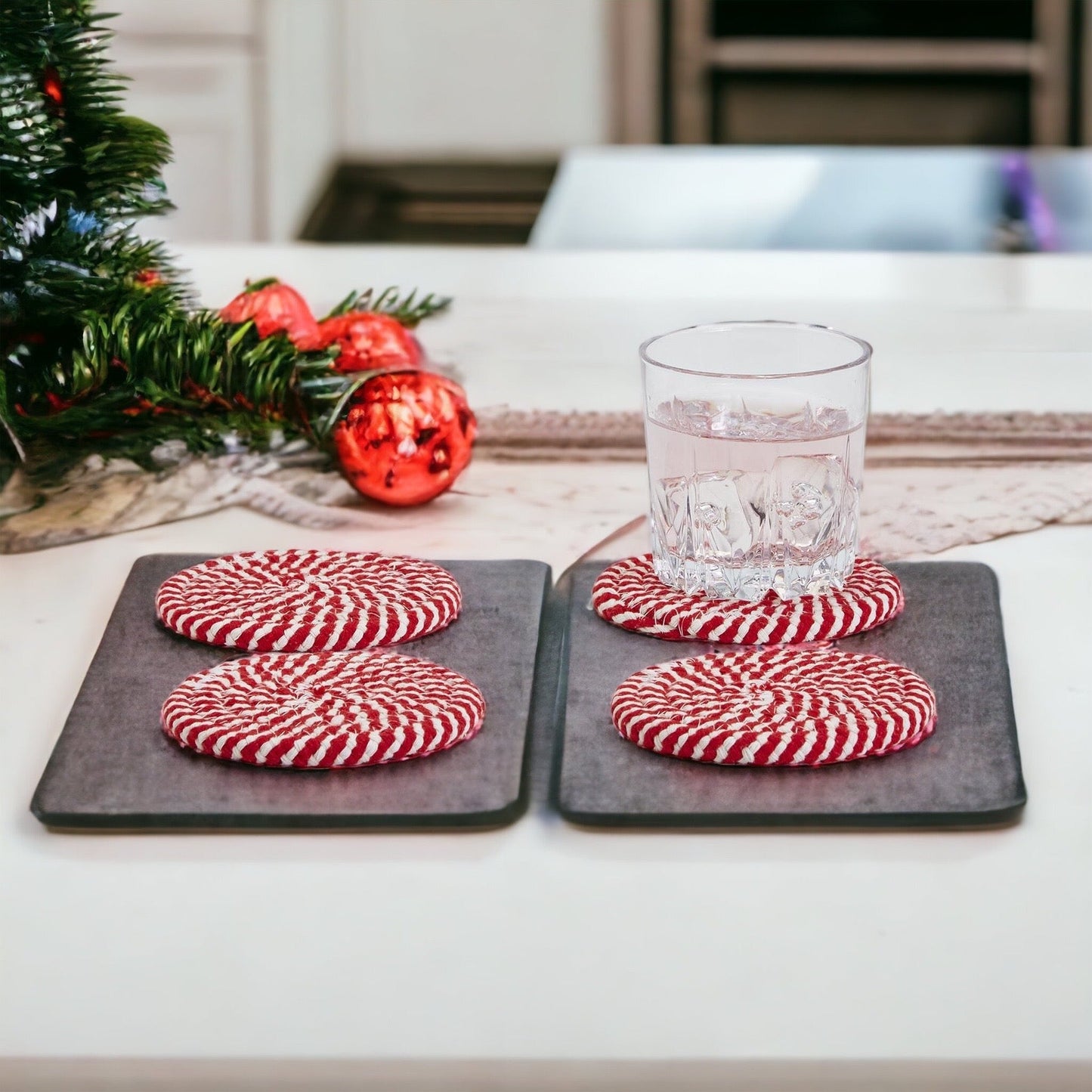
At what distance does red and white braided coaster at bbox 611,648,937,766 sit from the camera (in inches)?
20.4

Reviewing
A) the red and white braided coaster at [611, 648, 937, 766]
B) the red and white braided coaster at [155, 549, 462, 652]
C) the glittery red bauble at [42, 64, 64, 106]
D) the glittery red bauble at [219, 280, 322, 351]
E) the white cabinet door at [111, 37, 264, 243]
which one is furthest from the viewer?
the white cabinet door at [111, 37, 264, 243]

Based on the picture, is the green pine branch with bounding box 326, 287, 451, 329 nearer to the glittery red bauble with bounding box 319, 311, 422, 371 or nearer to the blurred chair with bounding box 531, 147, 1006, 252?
the glittery red bauble with bounding box 319, 311, 422, 371

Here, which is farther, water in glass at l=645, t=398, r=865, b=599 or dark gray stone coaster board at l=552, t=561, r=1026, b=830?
water in glass at l=645, t=398, r=865, b=599

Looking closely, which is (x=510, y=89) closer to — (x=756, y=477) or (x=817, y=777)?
(x=756, y=477)

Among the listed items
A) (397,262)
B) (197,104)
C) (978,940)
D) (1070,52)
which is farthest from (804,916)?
(1070,52)

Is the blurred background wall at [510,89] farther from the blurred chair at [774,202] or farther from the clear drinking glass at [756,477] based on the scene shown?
the clear drinking glass at [756,477]

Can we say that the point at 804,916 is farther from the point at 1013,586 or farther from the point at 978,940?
the point at 1013,586

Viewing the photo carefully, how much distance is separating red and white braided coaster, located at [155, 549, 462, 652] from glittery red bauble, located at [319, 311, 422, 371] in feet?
0.87

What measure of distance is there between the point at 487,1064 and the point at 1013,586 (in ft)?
1.33

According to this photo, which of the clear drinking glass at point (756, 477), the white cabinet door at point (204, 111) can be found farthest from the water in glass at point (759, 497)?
the white cabinet door at point (204, 111)

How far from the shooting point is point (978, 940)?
0.45m

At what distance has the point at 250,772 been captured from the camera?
1.72 ft

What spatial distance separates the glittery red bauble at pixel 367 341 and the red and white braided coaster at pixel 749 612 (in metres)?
0.33

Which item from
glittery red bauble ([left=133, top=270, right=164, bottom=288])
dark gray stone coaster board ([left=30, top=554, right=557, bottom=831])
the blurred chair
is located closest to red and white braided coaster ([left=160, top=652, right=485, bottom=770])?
dark gray stone coaster board ([left=30, top=554, right=557, bottom=831])
